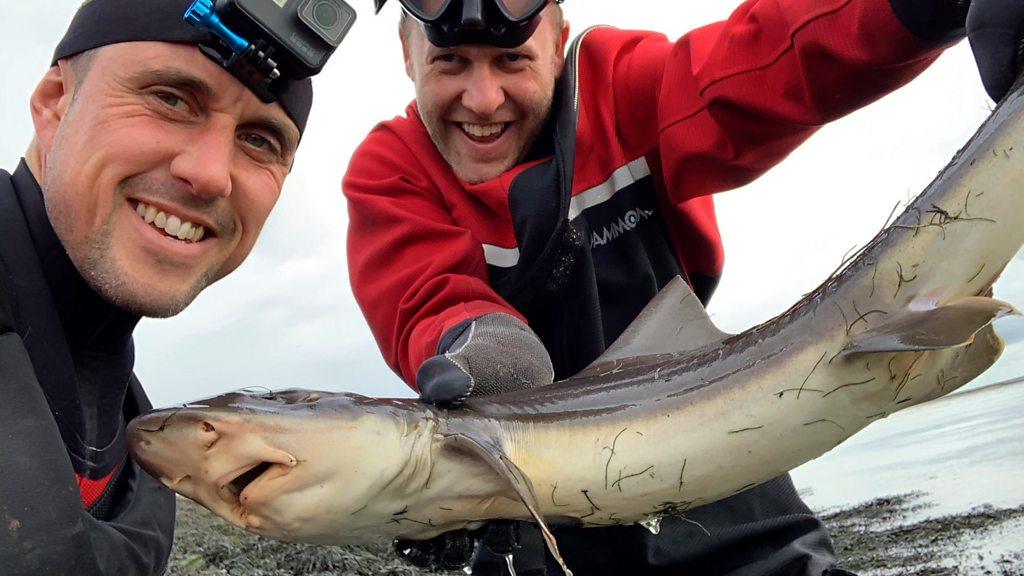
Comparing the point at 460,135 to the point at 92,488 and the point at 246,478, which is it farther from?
the point at 92,488

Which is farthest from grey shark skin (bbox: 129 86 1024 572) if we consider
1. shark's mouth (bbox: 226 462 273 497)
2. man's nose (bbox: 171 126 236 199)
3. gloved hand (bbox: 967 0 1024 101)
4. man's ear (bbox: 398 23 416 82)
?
man's ear (bbox: 398 23 416 82)

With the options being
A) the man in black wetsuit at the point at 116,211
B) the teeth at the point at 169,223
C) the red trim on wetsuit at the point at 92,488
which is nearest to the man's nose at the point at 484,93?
the man in black wetsuit at the point at 116,211

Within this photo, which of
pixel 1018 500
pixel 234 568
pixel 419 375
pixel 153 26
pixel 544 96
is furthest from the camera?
pixel 1018 500

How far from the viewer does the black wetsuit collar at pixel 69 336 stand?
304 cm

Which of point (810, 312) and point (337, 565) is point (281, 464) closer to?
point (810, 312)

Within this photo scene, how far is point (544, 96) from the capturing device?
3809mm

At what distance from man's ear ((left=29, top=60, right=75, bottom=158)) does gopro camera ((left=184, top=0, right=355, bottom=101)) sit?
0.67 metres

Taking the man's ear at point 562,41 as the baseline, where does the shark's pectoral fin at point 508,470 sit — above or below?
below

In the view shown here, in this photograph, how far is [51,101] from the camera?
361 centimetres

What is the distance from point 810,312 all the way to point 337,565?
6.34 meters

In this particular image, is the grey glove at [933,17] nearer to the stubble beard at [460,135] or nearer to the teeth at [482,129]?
the stubble beard at [460,135]

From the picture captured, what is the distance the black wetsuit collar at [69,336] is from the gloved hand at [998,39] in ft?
11.1

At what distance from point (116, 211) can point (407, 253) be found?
1.27 m

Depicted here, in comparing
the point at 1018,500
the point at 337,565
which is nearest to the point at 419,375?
the point at 337,565
